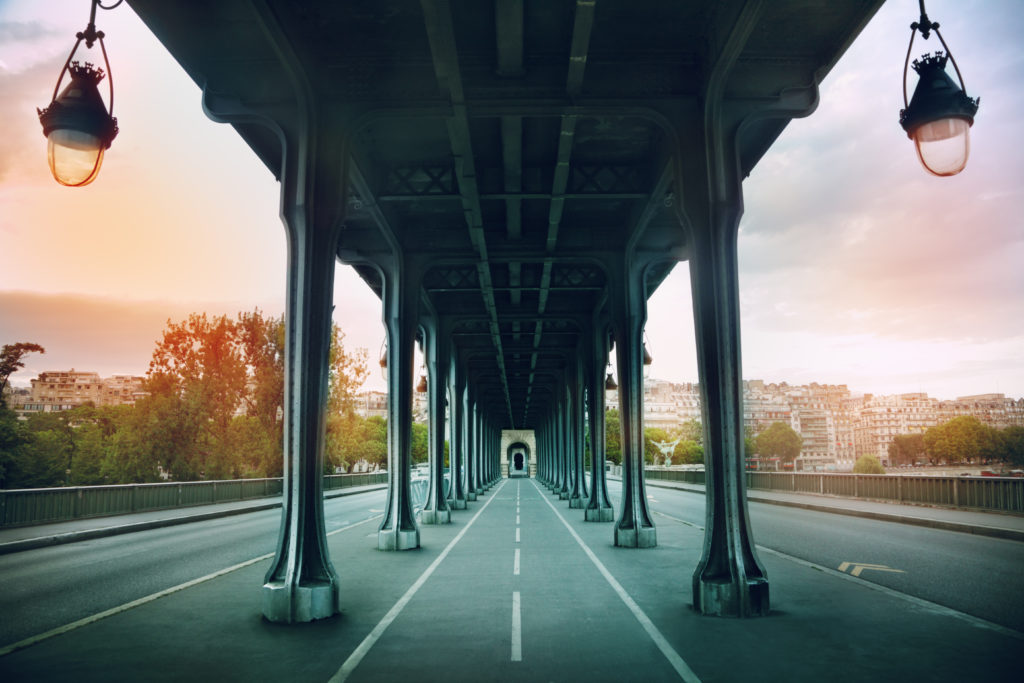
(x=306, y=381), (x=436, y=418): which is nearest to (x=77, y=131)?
(x=306, y=381)

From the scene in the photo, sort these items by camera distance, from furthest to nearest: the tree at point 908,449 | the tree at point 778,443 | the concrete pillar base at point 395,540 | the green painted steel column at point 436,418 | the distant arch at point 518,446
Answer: the tree at point 778,443, the tree at point 908,449, the distant arch at point 518,446, the green painted steel column at point 436,418, the concrete pillar base at point 395,540

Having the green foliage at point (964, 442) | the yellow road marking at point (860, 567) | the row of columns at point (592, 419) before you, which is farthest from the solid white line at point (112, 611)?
the green foliage at point (964, 442)

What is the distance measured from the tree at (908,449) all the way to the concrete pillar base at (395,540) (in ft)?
526

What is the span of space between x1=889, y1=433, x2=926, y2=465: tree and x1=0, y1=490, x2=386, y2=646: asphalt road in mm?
162335

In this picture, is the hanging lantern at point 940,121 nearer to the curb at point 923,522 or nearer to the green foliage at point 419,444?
the curb at point 923,522

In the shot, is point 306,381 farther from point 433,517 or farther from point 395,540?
point 433,517

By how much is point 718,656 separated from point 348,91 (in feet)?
31.0

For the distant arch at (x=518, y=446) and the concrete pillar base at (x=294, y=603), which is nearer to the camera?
the concrete pillar base at (x=294, y=603)

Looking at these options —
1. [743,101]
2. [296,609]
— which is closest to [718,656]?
[296,609]

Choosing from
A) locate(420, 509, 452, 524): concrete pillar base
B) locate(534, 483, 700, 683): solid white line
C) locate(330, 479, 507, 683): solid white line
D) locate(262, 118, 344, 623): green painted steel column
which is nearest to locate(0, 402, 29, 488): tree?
locate(420, 509, 452, 524): concrete pillar base

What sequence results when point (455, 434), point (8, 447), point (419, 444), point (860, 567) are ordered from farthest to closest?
point (419, 444), point (8, 447), point (455, 434), point (860, 567)

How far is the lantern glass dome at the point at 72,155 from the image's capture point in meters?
5.87

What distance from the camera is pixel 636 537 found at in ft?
55.0

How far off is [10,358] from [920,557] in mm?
45680
